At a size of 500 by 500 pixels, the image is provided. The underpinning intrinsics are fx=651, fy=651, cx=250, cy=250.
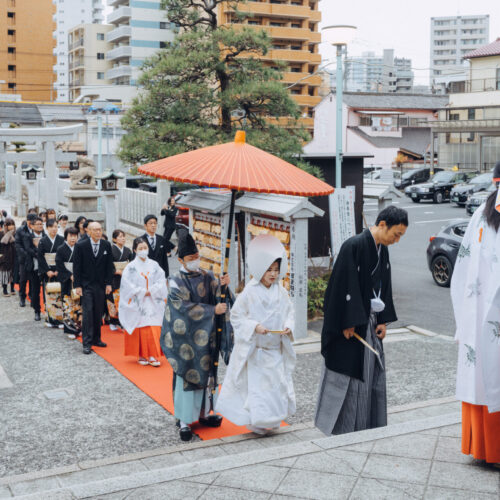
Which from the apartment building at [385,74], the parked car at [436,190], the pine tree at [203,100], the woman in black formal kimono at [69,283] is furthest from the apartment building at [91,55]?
the woman in black formal kimono at [69,283]

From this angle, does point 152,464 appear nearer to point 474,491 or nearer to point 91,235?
point 474,491

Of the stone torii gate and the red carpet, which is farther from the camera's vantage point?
the stone torii gate

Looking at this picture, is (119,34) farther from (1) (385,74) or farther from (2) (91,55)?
(1) (385,74)

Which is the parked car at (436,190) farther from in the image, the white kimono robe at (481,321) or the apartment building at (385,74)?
the white kimono robe at (481,321)

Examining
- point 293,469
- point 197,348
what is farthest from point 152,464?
point 293,469

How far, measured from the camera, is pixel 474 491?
3742 mm

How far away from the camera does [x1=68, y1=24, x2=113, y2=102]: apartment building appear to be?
222 ft

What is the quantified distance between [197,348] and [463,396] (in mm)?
2687

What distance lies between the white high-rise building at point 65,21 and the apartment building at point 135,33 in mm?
8624

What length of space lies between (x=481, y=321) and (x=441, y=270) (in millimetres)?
10201

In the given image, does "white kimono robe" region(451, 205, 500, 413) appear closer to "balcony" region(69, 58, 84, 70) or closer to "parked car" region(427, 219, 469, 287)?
"parked car" region(427, 219, 469, 287)

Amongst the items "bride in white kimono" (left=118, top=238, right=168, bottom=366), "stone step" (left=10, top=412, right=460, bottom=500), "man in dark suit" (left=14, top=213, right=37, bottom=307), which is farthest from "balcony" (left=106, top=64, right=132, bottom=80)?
"stone step" (left=10, top=412, right=460, bottom=500)

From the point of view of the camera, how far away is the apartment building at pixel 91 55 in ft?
222

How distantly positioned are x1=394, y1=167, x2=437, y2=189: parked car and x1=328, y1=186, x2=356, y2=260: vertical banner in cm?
3061
